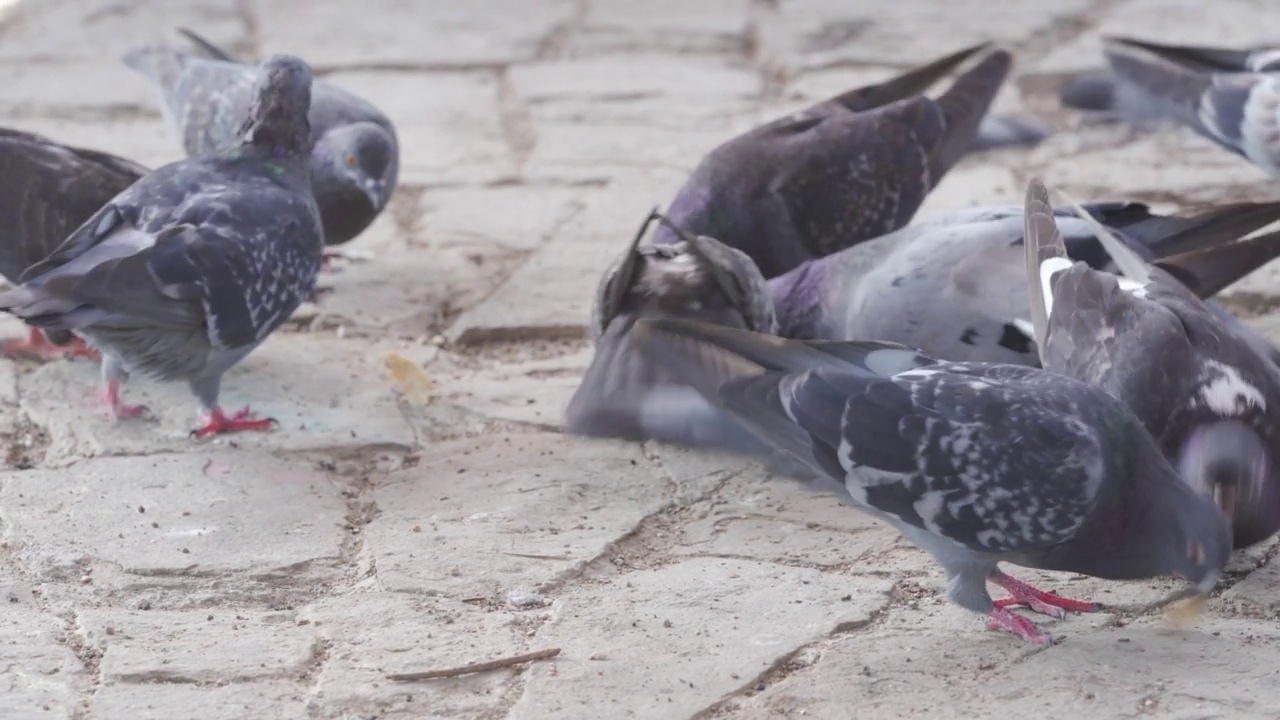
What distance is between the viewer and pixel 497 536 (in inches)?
147

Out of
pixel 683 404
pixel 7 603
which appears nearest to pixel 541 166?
pixel 683 404

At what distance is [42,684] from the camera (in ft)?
9.89

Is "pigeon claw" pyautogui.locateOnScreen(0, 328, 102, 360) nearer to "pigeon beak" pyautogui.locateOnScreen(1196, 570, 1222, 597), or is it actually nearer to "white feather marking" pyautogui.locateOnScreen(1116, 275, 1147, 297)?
"white feather marking" pyautogui.locateOnScreen(1116, 275, 1147, 297)

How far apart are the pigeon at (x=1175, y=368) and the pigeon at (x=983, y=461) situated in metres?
0.21

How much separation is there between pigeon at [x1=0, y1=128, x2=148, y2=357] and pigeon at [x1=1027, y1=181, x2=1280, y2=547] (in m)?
2.53

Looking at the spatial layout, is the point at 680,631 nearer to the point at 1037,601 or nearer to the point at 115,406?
the point at 1037,601

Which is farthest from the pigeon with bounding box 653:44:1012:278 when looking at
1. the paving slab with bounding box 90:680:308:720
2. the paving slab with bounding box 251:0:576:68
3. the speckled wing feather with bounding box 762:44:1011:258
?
the paving slab with bounding box 251:0:576:68

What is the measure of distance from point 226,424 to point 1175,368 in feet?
7.71

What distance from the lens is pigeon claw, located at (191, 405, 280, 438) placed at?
4.28m

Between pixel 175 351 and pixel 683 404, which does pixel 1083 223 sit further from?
pixel 175 351

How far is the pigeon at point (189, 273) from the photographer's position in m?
3.93

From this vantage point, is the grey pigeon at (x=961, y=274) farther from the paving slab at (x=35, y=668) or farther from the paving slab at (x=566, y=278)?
the paving slab at (x=35, y=668)

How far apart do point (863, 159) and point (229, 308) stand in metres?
2.07

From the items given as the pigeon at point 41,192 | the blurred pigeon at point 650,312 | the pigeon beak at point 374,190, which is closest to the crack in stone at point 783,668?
the blurred pigeon at point 650,312
